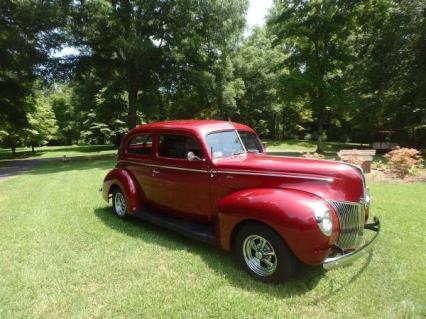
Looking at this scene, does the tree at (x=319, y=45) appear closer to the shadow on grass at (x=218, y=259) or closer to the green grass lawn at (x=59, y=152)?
the green grass lawn at (x=59, y=152)

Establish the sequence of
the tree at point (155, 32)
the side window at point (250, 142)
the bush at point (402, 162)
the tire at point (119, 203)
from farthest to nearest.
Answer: the tree at point (155, 32)
the bush at point (402, 162)
the tire at point (119, 203)
the side window at point (250, 142)

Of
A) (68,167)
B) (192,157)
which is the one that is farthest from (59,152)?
(192,157)

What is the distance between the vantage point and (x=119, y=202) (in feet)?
23.9

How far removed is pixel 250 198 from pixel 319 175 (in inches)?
36.2

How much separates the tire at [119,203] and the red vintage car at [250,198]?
0.49 m

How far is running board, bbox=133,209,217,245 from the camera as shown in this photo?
5096 mm

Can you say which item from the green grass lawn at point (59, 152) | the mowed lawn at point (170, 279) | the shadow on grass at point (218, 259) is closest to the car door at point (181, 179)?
the shadow on grass at point (218, 259)

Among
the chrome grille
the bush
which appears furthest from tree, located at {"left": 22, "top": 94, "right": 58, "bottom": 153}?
the chrome grille

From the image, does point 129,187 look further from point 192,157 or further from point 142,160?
point 192,157

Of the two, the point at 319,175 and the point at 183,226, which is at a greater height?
the point at 319,175

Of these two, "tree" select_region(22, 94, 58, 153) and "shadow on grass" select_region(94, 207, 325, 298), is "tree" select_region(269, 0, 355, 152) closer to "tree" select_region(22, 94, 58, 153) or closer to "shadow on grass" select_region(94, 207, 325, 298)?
"shadow on grass" select_region(94, 207, 325, 298)

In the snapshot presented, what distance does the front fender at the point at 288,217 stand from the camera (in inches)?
154

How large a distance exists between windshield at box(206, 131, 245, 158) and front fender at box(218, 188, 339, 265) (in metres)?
0.99

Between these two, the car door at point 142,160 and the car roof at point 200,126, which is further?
the car door at point 142,160
